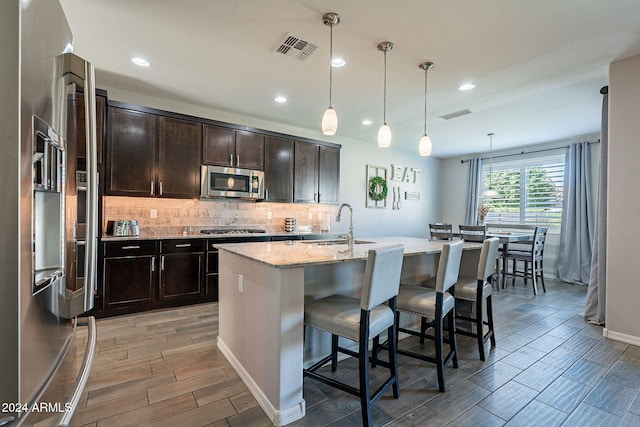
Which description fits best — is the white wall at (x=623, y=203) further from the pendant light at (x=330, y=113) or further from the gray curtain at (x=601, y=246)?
the pendant light at (x=330, y=113)

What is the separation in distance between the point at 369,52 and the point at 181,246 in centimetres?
305

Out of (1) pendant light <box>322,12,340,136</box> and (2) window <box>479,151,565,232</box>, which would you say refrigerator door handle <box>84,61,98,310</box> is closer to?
(1) pendant light <box>322,12,340,136</box>

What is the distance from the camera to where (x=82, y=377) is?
2.68ft

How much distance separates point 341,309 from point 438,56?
252 cm

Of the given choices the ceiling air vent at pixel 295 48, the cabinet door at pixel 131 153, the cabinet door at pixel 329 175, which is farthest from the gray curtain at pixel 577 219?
the cabinet door at pixel 131 153

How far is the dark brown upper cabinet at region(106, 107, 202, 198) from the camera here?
364cm

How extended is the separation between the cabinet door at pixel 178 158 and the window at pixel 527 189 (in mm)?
6208

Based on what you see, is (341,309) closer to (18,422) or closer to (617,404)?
(18,422)

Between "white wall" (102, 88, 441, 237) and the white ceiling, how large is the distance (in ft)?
0.68

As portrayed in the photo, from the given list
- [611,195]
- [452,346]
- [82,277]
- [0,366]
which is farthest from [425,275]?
[0,366]

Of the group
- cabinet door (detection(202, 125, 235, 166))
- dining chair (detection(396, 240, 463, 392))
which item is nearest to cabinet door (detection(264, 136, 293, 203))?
cabinet door (detection(202, 125, 235, 166))

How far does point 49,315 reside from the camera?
763 millimetres

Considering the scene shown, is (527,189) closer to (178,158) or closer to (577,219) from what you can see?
(577,219)

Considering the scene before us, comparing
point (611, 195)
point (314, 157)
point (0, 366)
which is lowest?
point (0, 366)
